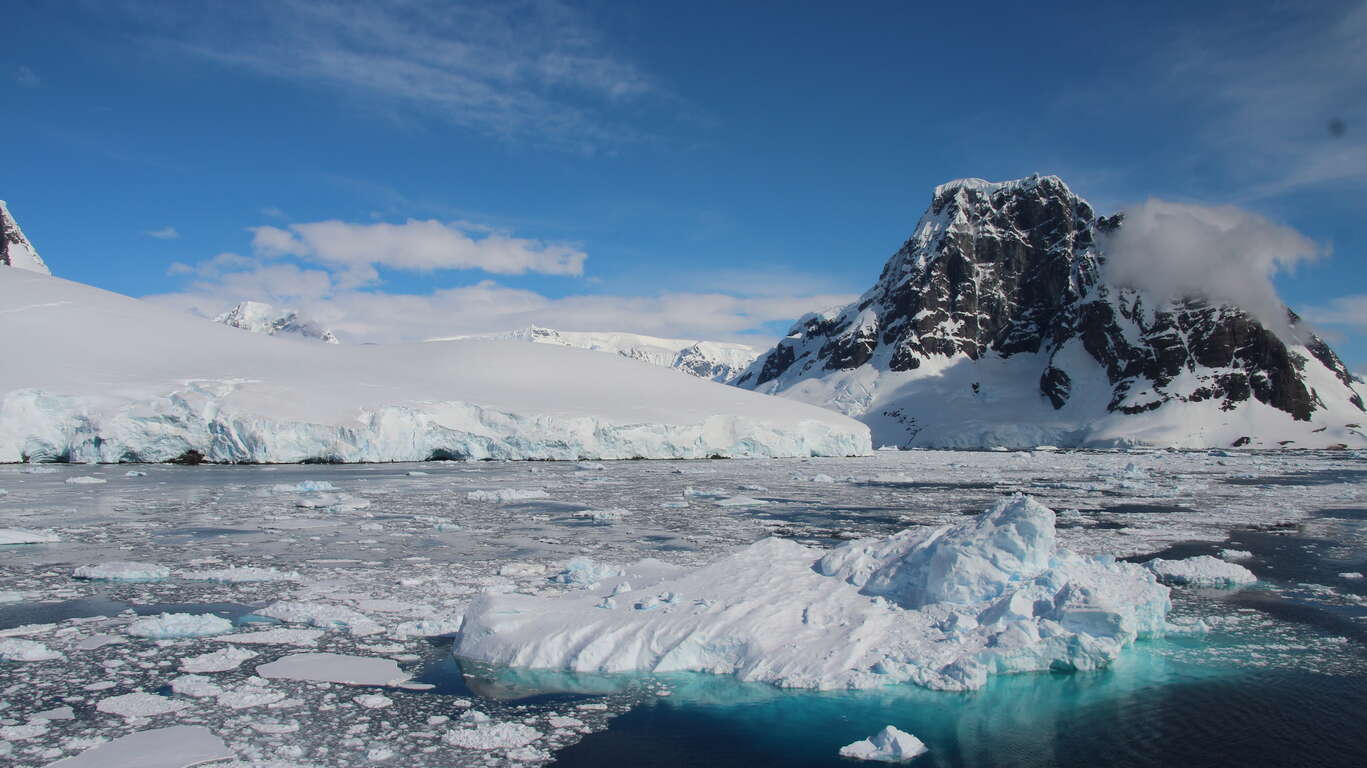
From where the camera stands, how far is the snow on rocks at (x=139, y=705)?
6266 millimetres

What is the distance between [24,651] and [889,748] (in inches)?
324

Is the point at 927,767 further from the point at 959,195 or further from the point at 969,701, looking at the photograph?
the point at 959,195

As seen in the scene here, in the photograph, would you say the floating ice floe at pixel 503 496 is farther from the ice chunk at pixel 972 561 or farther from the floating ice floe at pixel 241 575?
the ice chunk at pixel 972 561

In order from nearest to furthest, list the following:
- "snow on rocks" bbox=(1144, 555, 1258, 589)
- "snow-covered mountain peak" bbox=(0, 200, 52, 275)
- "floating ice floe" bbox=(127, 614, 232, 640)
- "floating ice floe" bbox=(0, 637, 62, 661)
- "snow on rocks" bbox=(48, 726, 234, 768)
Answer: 1. "snow on rocks" bbox=(48, 726, 234, 768)
2. "floating ice floe" bbox=(0, 637, 62, 661)
3. "floating ice floe" bbox=(127, 614, 232, 640)
4. "snow on rocks" bbox=(1144, 555, 1258, 589)
5. "snow-covered mountain peak" bbox=(0, 200, 52, 275)

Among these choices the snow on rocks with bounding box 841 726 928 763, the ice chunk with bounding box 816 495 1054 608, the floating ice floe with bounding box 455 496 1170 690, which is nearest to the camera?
the snow on rocks with bounding box 841 726 928 763

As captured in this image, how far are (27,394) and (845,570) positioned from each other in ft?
127

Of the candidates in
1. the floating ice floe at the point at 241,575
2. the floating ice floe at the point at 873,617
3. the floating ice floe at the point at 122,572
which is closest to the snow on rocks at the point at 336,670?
the floating ice floe at the point at 873,617

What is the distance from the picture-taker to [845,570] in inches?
382

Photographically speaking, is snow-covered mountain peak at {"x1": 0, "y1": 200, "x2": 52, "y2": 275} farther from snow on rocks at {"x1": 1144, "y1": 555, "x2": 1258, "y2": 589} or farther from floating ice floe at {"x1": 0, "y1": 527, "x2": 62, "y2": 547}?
snow on rocks at {"x1": 1144, "y1": 555, "x2": 1258, "y2": 589}

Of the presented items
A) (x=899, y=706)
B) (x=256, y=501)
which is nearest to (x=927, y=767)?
(x=899, y=706)

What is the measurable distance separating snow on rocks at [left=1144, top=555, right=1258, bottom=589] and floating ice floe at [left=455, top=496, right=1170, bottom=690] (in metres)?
3.38

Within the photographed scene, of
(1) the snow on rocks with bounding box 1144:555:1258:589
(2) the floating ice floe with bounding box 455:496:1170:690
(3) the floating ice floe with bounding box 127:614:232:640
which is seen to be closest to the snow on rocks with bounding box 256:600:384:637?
(3) the floating ice floe with bounding box 127:614:232:640

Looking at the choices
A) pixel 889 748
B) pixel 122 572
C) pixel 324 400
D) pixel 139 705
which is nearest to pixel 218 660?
pixel 139 705

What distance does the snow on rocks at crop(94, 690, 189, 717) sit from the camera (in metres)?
6.27
